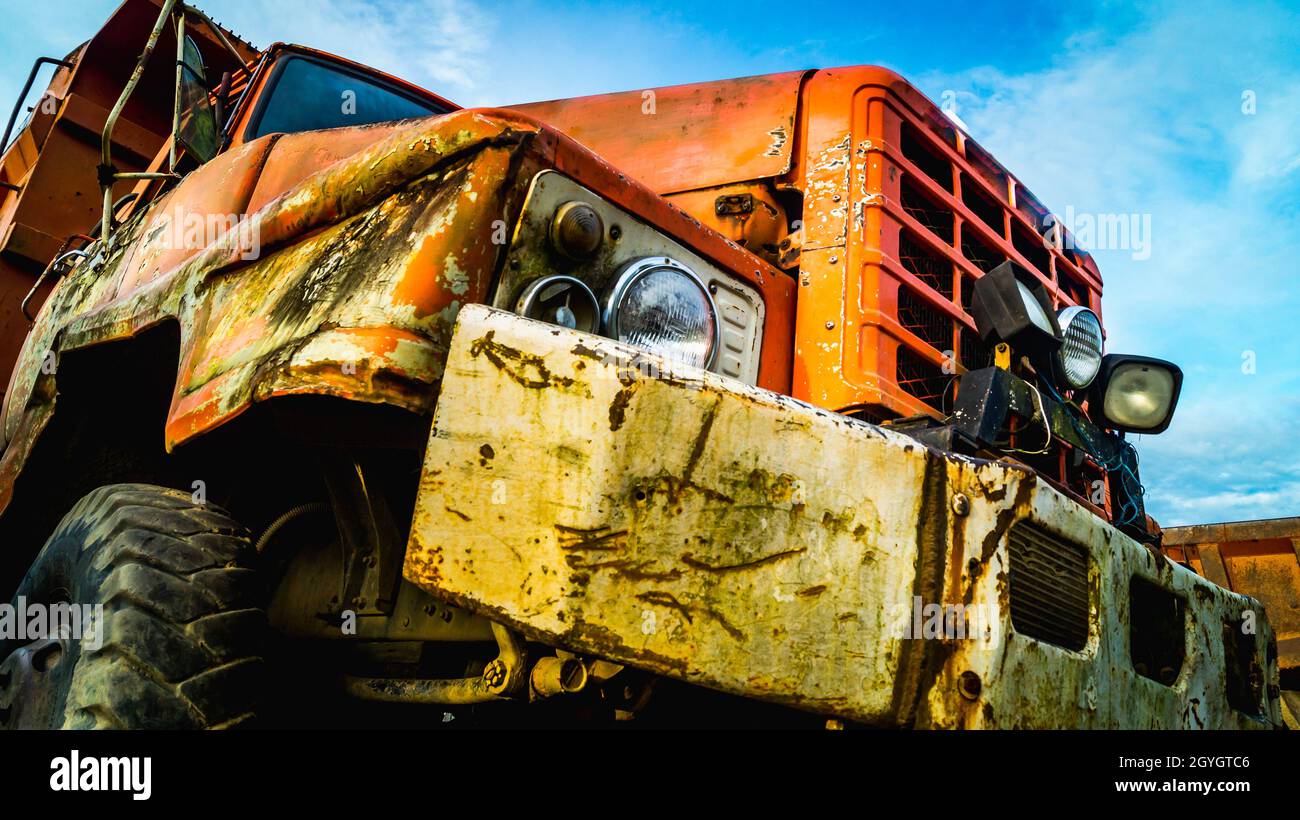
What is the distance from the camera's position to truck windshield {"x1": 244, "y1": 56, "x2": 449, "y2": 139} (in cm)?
297

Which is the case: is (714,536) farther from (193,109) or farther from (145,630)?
(193,109)

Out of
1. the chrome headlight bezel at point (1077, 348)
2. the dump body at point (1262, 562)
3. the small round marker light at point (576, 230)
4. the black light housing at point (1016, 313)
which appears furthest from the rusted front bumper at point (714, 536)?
the dump body at point (1262, 562)

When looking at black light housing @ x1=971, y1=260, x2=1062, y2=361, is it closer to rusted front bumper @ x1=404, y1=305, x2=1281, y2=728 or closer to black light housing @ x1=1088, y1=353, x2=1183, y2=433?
black light housing @ x1=1088, y1=353, x2=1183, y2=433

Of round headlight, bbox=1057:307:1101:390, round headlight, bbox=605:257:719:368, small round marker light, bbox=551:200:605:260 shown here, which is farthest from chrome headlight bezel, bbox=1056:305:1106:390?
small round marker light, bbox=551:200:605:260

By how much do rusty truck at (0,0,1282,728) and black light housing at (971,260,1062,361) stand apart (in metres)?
0.01

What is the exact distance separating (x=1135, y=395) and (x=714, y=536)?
195 cm

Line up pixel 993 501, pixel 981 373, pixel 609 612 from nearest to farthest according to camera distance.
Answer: pixel 609 612 → pixel 993 501 → pixel 981 373

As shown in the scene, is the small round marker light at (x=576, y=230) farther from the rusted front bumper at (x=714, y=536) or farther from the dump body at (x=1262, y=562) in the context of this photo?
the dump body at (x=1262, y=562)

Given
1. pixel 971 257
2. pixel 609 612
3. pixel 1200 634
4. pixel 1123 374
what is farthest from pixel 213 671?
pixel 1123 374

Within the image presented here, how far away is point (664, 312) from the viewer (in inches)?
74.4

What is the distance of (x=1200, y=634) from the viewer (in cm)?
204

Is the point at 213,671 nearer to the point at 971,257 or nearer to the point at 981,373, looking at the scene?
the point at 981,373

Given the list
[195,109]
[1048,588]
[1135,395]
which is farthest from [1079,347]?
[195,109]
